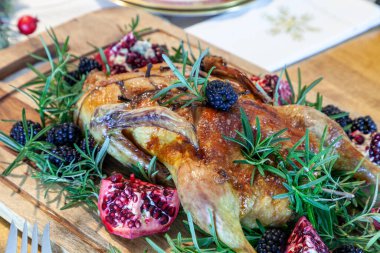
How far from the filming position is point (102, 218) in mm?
1866

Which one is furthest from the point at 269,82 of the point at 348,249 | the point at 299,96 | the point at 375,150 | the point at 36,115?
the point at 36,115

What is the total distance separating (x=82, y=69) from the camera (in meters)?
2.51

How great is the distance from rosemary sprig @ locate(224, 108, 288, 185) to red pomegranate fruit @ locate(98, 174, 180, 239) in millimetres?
287

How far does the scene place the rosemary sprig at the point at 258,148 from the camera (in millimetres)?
1793

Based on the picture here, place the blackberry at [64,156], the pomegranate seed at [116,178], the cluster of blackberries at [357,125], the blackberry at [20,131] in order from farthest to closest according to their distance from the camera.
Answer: the cluster of blackberries at [357,125]
the blackberry at [20,131]
the blackberry at [64,156]
the pomegranate seed at [116,178]

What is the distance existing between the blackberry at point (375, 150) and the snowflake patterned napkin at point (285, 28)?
0.96 meters

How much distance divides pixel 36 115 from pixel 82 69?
31cm

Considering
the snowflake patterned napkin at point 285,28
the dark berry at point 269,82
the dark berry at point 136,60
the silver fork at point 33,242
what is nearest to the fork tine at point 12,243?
the silver fork at point 33,242

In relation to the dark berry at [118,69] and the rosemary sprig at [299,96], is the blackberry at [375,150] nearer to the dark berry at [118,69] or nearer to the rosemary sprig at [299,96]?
the rosemary sprig at [299,96]

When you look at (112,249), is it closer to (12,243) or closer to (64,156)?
(12,243)

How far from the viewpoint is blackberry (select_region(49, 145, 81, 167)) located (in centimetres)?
202

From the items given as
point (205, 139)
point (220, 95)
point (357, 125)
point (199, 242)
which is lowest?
point (357, 125)

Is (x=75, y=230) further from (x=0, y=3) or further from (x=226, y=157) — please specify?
(x=0, y=3)

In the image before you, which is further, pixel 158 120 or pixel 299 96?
pixel 299 96
